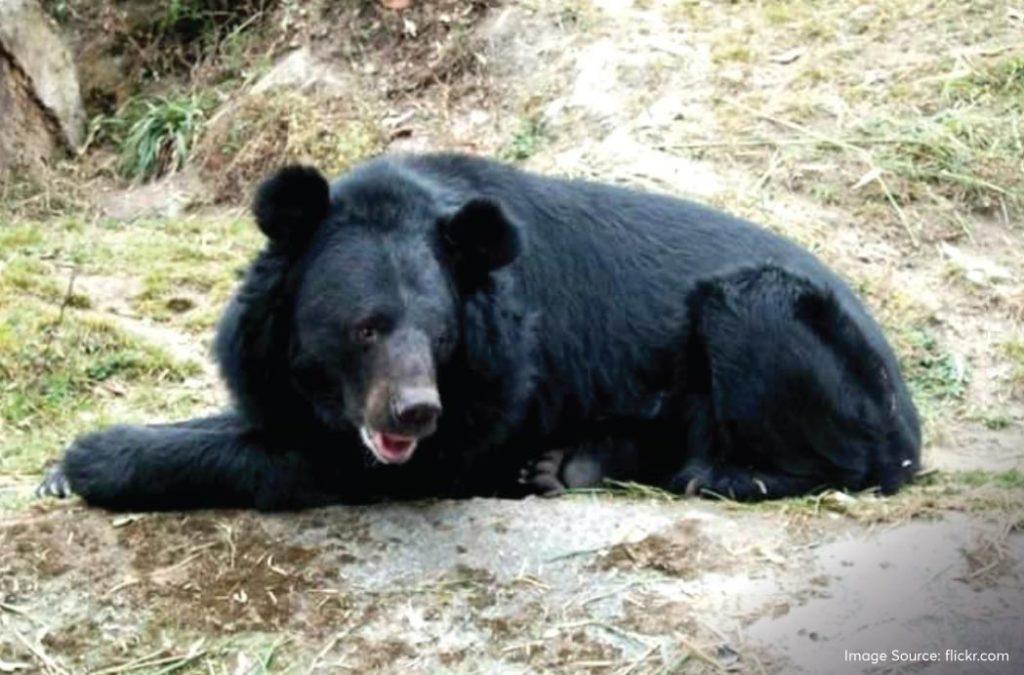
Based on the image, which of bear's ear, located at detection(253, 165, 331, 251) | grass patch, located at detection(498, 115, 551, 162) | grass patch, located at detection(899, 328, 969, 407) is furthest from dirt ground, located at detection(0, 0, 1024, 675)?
bear's ear, located at detection(253, 165, 331, 251)

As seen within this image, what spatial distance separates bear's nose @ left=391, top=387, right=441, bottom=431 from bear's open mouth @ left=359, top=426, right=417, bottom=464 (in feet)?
0.46

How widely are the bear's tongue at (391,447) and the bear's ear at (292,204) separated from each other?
0.79 metres

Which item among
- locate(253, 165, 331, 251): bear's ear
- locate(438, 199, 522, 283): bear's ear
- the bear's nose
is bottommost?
the bear's nose

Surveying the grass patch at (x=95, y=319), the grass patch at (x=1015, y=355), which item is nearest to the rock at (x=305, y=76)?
the grass patch at (x=95, y=319)

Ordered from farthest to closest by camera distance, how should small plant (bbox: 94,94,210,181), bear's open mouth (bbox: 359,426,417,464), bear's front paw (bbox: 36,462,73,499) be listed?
small plant (bbox: 94,94,210,181)
bear's front paw (bbox: 36,462,73,499)
bear's open mouth (bbox: 359,426,417,464)

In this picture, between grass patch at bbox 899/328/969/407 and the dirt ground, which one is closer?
the dirt ground

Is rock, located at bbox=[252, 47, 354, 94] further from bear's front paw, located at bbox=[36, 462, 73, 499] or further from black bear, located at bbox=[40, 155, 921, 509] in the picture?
bear's front paw, located at bbox=[36, 462, 73, 499]

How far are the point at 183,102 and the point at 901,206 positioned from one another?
553 centimetres

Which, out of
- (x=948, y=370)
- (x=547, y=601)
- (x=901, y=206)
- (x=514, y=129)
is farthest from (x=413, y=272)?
(x=514, y=129)

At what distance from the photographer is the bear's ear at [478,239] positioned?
619 centimetres

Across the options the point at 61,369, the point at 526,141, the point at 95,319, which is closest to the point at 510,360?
the point at 61,369

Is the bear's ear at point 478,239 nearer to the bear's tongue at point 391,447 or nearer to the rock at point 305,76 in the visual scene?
the bear's tongue at point 391,447

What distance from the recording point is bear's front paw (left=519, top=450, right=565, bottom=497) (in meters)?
6.93

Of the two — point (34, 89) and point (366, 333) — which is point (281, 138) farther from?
point (366, 333)
